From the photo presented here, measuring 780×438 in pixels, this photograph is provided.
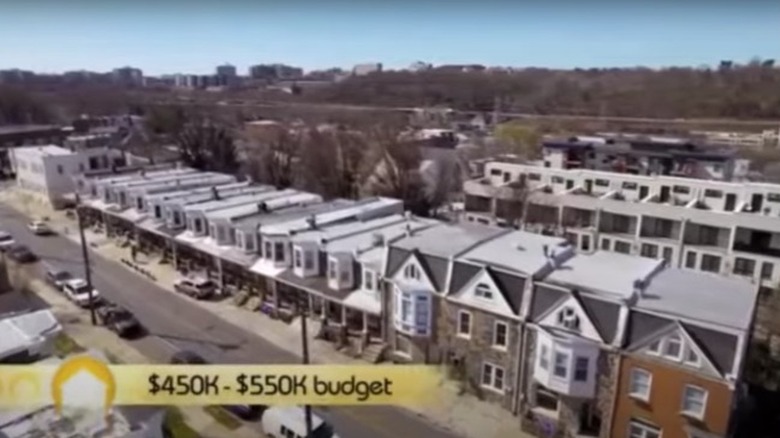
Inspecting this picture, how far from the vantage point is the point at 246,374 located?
2008 millimetres

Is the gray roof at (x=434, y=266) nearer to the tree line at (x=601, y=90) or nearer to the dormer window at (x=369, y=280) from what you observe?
the dormer window at (x=369, y=280)

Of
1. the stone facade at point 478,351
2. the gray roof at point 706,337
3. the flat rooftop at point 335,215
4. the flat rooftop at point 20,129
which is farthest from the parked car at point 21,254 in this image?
the gray roof at point 706,337

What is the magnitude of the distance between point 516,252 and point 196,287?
2.87 meters

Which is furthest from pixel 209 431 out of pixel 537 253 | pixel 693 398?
pixel 693 398

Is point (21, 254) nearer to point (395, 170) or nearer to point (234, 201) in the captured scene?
point (234, 201)

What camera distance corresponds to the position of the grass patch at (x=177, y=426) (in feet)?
8.51

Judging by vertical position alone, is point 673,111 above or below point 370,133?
above

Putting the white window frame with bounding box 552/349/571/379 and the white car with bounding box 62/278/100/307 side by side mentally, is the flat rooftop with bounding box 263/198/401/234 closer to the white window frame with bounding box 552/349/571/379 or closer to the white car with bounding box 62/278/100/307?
the white car with bounding box 62/278/100/307

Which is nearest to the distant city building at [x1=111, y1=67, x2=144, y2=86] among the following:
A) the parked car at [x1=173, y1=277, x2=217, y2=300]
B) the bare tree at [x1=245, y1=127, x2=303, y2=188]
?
the parked car at [x1=173, y1=277, x2=217, y2=300]

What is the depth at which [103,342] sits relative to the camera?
3.35 m

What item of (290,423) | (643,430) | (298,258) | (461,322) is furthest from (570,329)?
(298,258)

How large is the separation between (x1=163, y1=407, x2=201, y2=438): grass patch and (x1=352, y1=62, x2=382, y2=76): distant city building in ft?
5.93

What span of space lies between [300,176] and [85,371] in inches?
280

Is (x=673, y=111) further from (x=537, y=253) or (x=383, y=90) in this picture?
(x=383, y=90)
